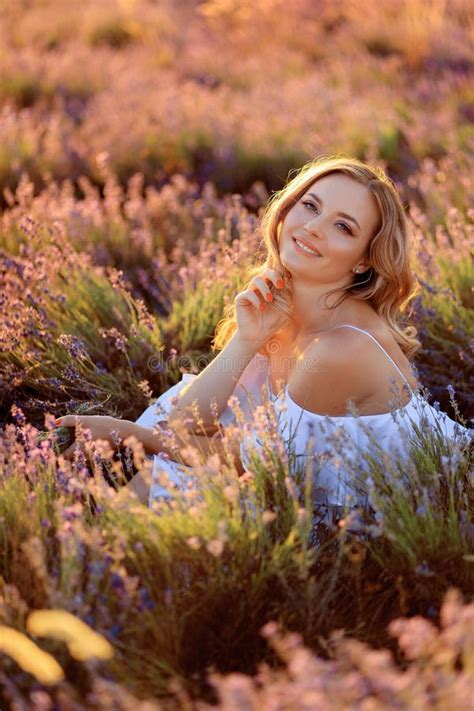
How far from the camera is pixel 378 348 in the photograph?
2750 millimetres

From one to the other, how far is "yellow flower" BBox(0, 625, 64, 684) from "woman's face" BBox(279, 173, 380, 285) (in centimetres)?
164

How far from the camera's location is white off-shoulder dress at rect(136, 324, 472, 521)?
7.59 ft

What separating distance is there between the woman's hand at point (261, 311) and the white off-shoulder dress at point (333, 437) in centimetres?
25

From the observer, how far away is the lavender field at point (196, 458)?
67.2 inches

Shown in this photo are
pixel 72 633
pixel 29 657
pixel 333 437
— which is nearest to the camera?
pixel 72 633

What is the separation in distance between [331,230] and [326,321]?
325 millimetres

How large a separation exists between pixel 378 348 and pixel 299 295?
406mm

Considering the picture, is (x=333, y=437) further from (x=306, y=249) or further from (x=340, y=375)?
(x=306, y=249)

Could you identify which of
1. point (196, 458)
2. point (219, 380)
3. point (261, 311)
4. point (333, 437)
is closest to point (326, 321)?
point (261, 311)

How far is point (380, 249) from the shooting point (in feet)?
9.67

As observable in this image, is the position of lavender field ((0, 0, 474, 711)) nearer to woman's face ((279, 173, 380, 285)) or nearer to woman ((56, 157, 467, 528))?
woman ((56, 157, 467, 528))

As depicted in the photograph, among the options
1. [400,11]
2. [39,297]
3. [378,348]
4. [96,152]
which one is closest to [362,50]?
[400,11]

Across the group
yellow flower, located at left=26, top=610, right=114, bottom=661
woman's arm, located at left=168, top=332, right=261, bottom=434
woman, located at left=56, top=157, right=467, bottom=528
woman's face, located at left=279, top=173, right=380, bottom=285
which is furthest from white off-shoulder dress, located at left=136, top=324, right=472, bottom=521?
yellow flower, located at left=26, top=610, right=114, bottom=661

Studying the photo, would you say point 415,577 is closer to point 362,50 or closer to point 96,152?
point 96,152
